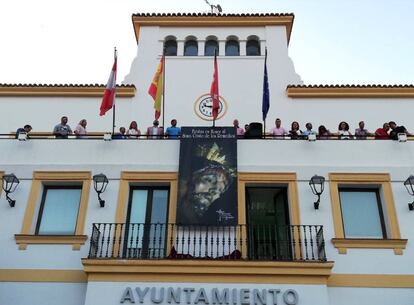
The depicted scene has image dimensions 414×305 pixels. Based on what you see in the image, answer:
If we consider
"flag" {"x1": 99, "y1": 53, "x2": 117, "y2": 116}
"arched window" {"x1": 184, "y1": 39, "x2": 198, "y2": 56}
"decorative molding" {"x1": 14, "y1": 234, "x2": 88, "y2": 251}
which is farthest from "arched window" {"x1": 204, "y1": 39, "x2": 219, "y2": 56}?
"decorative molding" {"x1": 14, "y1": 234, "x2": 88, "y2": 251}

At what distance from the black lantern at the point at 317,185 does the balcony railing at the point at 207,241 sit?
0.69 m

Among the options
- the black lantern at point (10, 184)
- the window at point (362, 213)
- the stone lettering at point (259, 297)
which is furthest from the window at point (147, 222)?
the window at point (362, 213)

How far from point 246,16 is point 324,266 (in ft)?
43.4

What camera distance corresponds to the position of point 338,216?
40.4 ft

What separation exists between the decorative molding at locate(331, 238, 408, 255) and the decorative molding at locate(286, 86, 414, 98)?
851 centimetres

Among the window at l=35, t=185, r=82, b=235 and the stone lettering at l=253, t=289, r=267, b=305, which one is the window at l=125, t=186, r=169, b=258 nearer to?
the window at l=35, t=185, r=82, b=235

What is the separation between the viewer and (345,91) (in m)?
19.3

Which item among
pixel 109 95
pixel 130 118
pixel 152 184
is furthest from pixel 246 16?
pixel 152 184

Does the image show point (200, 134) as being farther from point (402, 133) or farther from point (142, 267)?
point (402, 133)

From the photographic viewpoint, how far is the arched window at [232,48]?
21.0m

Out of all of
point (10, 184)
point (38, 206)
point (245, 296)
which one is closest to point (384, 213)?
point (245, 296)

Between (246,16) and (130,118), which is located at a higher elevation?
(246,16)

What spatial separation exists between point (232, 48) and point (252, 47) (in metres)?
0.84

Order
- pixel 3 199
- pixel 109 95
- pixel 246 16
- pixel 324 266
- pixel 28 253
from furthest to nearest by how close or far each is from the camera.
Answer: pixel 246 16, pixel 109 95, pixel 3 199, pixel 28 253, pixel 324 266
